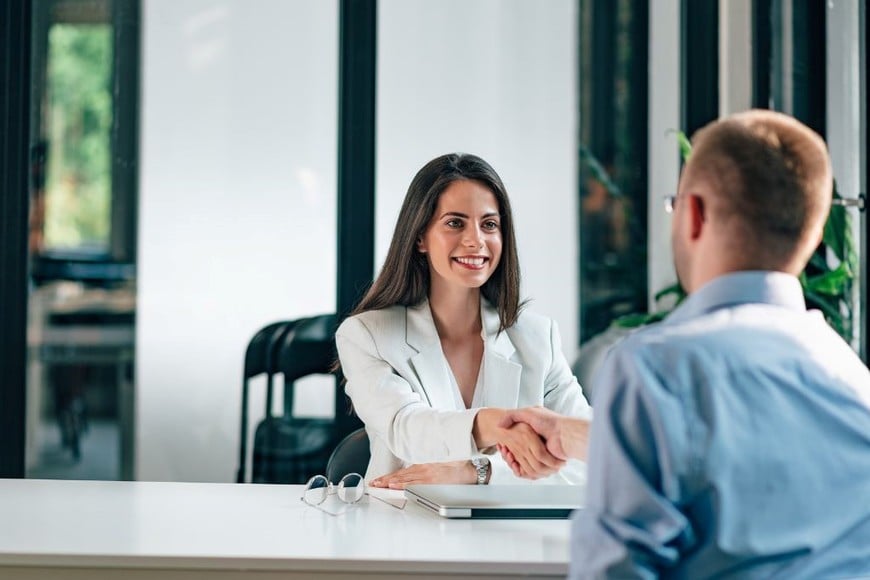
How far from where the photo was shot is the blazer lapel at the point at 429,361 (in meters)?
2.68

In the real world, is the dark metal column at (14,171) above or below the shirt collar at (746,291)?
above

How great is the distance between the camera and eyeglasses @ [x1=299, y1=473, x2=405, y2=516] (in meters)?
2.03

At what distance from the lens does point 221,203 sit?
12.9 ft

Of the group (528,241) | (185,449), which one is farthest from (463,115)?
(185,449)

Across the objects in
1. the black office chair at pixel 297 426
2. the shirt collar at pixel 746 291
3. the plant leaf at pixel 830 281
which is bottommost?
the black office chair at pixel 297 426

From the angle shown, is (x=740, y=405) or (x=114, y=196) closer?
(x=740, y=405)

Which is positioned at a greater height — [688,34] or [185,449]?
[688,34]

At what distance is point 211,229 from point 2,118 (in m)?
0.86

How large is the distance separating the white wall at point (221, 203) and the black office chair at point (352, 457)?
4.22ft

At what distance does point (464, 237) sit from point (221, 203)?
1.49 m

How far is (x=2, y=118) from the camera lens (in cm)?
387

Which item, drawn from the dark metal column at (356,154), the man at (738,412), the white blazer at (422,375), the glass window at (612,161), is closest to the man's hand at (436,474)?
the white blazer at (422,375)

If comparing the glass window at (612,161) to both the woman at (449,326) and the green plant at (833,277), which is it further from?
the woman at (449,326)

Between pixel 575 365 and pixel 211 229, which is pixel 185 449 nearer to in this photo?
pixel 211 229
